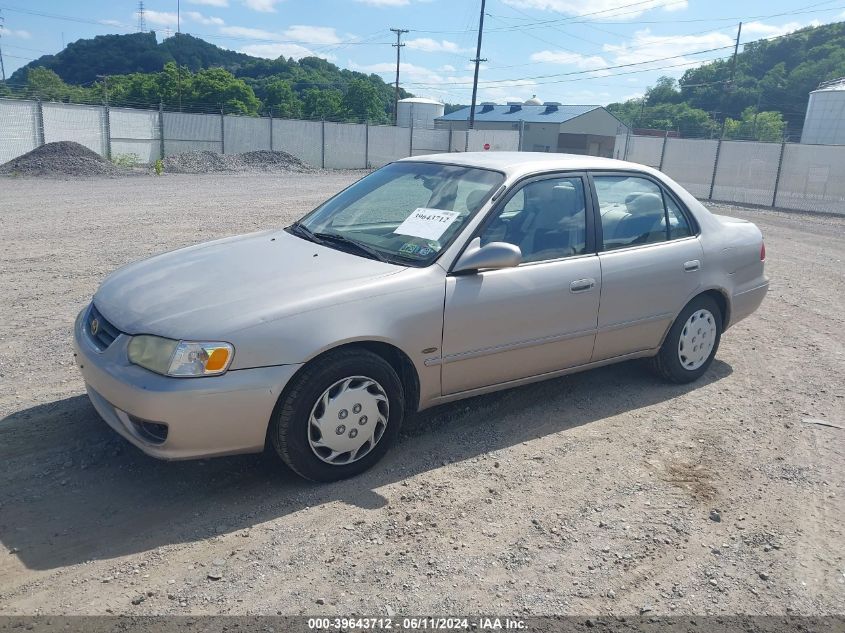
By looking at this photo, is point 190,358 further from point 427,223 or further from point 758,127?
point 758,127

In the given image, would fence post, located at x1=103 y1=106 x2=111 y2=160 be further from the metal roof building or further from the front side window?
the metal roof building

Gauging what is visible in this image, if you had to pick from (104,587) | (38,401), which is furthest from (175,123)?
(104,587)

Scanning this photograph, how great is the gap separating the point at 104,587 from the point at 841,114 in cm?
5068

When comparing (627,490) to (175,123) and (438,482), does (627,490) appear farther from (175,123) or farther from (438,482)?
(175,123)

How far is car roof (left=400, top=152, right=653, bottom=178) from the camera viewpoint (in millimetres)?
4680

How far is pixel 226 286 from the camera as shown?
149 inches

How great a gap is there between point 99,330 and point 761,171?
25.0 meters

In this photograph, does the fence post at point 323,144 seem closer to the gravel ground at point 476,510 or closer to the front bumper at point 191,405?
the gravel ground at point 476,510

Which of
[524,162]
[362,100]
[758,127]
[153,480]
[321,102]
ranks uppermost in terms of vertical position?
[362,100]

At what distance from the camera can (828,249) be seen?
45.2 feet

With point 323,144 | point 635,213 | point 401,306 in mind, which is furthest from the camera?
point 323,144

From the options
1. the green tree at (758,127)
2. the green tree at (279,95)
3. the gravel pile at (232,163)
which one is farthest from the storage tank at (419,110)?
the gravel pile at (232,163)

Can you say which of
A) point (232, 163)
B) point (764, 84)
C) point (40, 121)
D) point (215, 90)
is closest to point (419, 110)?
point (215, 90)

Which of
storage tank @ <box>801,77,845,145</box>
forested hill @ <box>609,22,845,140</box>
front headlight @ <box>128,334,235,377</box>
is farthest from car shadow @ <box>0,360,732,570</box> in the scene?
forested hill @ <box>609,22,845,140</box>
